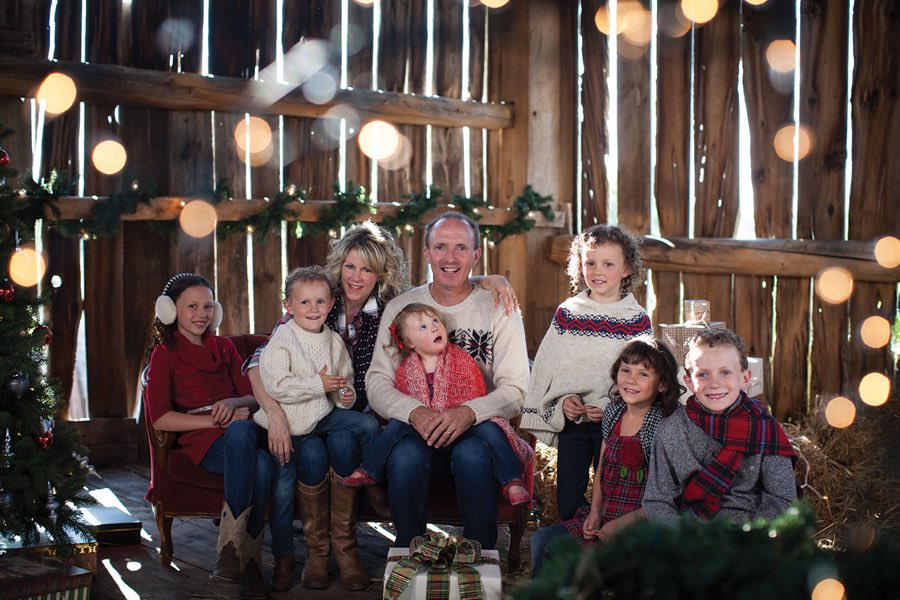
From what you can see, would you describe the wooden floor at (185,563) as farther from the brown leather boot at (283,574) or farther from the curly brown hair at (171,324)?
the curly brown hair at (171,324)

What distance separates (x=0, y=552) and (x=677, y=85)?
4.11m

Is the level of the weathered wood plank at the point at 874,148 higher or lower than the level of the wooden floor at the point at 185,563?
higher

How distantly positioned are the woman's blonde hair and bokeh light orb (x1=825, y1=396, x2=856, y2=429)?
247 cm

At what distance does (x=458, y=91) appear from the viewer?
222 inches

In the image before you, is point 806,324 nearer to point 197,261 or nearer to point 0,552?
point 197,261

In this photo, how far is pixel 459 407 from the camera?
3273mm

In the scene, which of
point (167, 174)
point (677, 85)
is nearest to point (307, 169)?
point (167, 174)

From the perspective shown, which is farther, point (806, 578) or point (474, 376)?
point (474, 376)

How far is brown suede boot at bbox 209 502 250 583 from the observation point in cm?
325

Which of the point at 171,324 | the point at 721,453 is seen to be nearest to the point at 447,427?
the point at 721,453

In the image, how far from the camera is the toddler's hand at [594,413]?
10.7 feet

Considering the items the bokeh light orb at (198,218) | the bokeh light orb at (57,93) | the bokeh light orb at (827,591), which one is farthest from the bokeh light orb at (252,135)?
the bokeh light orb at (827,591)

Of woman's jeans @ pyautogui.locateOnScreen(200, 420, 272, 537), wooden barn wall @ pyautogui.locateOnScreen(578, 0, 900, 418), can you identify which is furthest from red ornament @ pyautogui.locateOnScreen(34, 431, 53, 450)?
wooden barn wall @ pyautogui.locateOnScreen(578, 0, 900, 418)

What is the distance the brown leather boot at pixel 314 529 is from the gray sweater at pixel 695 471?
1.17m
